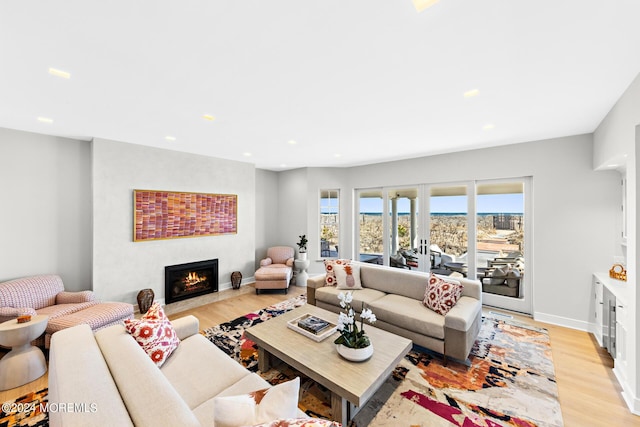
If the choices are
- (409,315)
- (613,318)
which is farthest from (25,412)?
(613,318)

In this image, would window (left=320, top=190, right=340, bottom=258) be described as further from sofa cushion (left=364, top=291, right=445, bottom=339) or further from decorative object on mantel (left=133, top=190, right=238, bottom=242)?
sofa cushion (left=364, top=291, right=445, bottom=339)

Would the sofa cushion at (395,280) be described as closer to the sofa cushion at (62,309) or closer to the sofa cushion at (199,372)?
the sofa cushion at (199,372)

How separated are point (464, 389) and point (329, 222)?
4.27 metres

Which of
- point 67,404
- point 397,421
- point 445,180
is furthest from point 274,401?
point 445,180

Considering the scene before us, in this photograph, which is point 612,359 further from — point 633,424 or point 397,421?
point 397,421

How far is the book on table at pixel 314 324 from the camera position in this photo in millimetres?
2537

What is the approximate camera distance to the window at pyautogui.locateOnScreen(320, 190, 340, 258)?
615 cm

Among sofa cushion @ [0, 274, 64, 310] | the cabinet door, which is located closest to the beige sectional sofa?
the cabinet door

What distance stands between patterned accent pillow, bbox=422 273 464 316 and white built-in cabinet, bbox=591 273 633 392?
53.8 inches

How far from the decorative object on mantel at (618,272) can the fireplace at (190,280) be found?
6081 mm

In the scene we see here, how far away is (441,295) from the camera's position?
3043mm

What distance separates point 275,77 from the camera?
203 centimetres

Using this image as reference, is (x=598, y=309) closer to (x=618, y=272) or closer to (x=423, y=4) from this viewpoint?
(x=618, y=272)

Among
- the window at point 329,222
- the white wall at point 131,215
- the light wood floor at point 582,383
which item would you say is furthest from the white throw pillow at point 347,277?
the white wall at point 131,215
